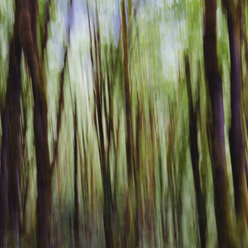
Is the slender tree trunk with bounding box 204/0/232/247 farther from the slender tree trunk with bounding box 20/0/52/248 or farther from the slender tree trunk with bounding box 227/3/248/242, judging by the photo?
the slender tree trunk with bounding box 20/0/52/248

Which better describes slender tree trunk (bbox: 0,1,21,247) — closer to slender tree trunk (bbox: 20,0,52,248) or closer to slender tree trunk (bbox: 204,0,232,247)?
slender tree trunk (bbox: 20,0,52,248)

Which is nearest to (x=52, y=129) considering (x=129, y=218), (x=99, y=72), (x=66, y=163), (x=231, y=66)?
(x=66, y=163)

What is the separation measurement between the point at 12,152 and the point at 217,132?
2.39ft

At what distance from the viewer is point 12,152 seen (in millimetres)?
1088

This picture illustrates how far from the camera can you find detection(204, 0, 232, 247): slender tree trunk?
3.36ft

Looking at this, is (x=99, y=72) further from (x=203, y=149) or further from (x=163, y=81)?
(x=203, y=149)

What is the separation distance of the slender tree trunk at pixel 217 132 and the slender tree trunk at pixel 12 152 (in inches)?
27.0

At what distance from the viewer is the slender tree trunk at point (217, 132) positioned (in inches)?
40.3

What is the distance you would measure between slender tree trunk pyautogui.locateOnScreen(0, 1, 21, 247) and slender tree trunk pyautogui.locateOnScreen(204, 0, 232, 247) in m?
0.69

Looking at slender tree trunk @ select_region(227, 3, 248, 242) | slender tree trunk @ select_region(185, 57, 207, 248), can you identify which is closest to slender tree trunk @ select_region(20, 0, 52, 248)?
slender tree trunk @ select_region(185, 57, 207, 248)

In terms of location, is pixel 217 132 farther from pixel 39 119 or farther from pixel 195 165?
pixel 39 119

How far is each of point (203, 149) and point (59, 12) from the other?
714 millimetres

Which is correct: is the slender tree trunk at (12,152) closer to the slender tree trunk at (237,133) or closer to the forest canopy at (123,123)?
the forest canopy at (123,123)

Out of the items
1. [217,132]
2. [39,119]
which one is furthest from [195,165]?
[39,119]
